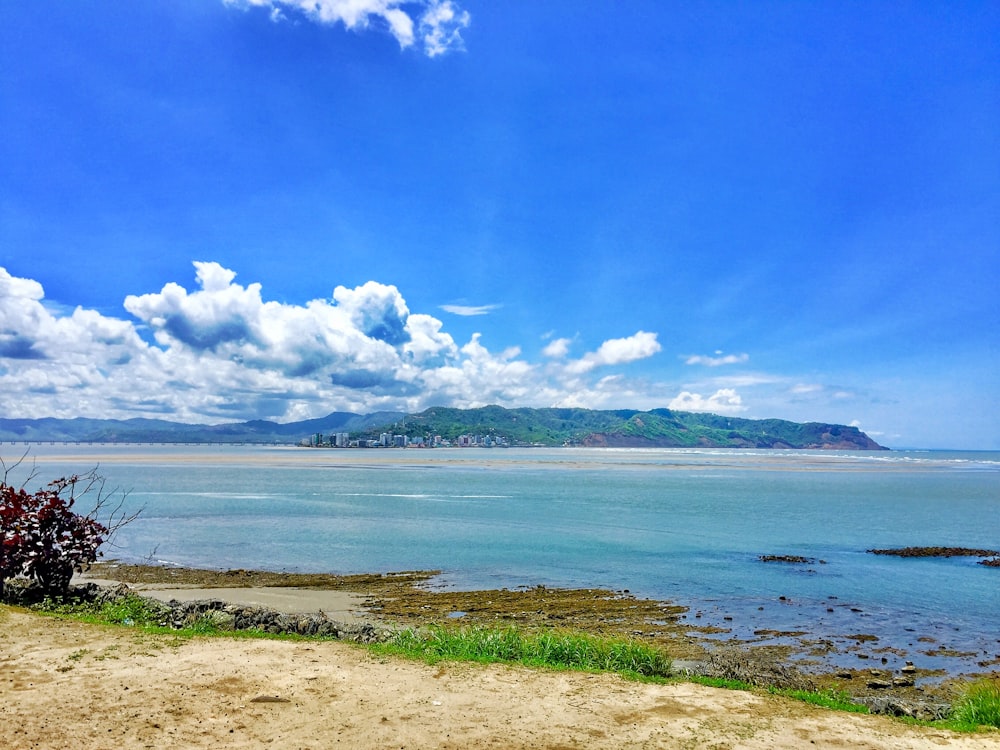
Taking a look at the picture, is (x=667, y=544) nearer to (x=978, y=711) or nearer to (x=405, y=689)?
(x=978, y=711)

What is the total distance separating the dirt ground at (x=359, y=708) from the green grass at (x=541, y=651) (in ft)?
2.05

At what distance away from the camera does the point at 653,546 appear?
2931cm

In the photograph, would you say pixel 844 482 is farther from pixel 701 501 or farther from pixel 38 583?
pixel 38 583

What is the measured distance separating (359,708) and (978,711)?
8913mm

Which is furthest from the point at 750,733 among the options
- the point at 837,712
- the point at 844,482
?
the point at 844,482

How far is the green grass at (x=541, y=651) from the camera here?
425 inches

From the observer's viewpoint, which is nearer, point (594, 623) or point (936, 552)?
point (594, 623)

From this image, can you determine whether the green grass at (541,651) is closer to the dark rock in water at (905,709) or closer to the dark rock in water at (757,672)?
the dark rock in water at (757,672)

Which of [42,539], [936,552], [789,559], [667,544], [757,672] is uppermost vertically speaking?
[42,539]

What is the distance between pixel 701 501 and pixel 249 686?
1788 inches

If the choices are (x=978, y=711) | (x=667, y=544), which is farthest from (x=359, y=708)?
(x=667, y=544)

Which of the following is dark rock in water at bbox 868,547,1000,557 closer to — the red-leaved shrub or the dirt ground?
the dirt ground

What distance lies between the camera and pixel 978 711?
929 cm

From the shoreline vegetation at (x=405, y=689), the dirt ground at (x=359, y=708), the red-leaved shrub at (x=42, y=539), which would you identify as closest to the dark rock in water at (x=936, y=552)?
the shoreline vegetation at (x=405, y=689)
